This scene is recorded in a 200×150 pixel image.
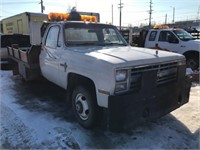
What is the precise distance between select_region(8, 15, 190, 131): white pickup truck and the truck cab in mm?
5551

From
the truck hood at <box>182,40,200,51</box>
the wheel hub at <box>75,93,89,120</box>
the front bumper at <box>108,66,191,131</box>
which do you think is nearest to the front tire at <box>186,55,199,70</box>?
the truck hood at <box>182,40,200,51</box>

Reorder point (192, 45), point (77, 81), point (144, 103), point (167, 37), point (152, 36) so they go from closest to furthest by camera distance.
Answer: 1. point (144, 103)
2. point (77, 81)
3. point (192, 45)
4. point (167, 37)
5. point (152, 36)

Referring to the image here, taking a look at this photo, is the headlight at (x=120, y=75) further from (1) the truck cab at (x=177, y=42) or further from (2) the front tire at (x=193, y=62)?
(2) the front tire at (x=193, y=62)

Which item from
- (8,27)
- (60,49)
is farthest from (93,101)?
(8,27)

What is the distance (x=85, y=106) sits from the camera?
13.2ft

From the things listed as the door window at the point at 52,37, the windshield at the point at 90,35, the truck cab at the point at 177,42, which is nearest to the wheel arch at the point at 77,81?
the windshield at the point at 90,35

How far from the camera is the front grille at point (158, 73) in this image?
343 centimetres

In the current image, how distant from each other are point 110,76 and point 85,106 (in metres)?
1.03

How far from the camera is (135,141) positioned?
367 cm

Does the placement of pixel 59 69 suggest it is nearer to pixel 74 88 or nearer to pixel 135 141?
pixel 74 88

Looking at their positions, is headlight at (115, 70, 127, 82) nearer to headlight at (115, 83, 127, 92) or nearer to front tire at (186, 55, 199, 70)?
headlight at (115, 83, 127, 92)

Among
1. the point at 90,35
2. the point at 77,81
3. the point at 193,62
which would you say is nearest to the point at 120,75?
the point at 77,81

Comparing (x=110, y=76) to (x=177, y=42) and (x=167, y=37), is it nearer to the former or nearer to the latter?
(x=177, y=42)

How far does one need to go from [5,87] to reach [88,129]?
4195 mm
